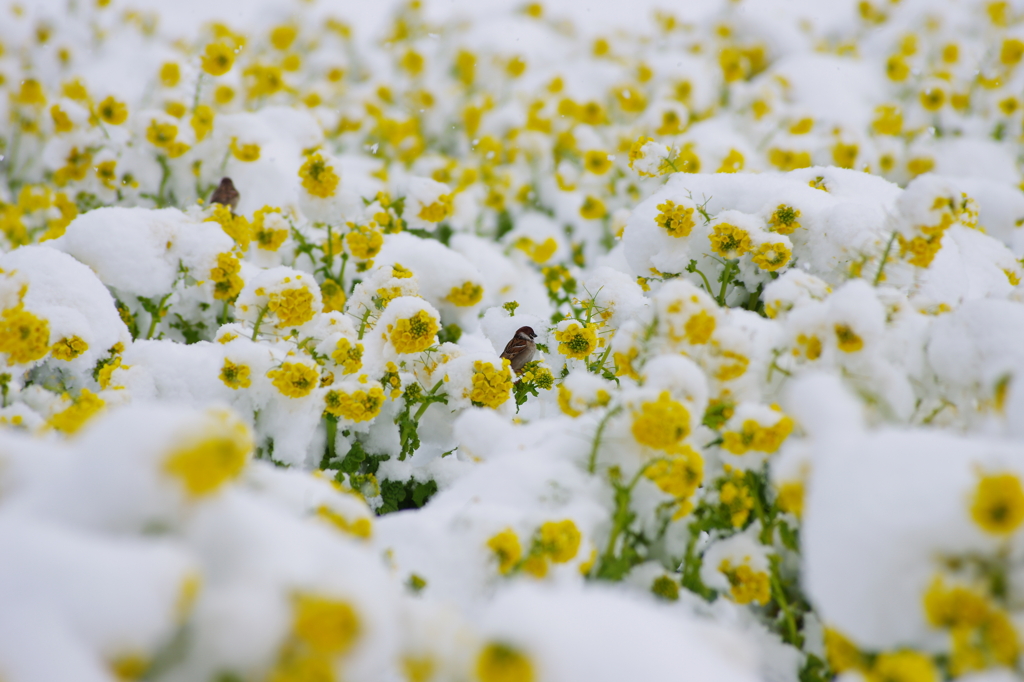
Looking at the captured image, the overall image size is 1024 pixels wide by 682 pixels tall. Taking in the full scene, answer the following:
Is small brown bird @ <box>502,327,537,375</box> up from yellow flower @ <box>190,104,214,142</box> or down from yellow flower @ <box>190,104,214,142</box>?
down

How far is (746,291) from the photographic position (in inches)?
80.2

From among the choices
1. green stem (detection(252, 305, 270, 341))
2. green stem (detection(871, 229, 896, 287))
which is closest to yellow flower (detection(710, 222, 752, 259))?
green stem (detection(871, 229, 896, 287))

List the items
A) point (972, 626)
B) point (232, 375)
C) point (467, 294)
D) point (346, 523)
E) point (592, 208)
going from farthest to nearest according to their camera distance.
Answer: point (592, 208) < point (467, 294) < point (232, 375) < point (346, 523) < point (972, 626)

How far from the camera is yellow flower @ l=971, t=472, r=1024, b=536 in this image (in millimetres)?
800

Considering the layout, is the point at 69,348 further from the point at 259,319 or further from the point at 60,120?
the point at 60,120

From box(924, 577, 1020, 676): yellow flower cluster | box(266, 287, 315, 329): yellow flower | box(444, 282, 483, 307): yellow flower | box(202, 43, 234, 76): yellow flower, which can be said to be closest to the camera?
box(924, 577, 1020, 676): yellow flower cluster

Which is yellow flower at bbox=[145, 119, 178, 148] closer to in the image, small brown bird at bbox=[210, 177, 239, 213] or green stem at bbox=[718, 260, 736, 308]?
small brown bird at bbox=[210, 177, 239, 213]

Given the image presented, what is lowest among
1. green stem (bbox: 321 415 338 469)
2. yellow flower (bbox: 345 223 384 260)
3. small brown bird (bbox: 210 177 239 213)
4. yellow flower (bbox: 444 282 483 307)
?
green stem (bbox: 321 415 338 469)

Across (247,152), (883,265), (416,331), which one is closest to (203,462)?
(416,331)

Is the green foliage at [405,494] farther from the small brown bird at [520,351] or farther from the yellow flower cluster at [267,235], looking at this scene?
the yellow flower cluster at [267,235]

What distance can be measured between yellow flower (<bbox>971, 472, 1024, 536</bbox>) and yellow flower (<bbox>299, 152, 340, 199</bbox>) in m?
1.78

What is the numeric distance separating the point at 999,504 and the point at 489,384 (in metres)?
1.06

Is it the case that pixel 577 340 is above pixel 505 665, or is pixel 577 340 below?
below

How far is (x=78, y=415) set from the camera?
1.28m
